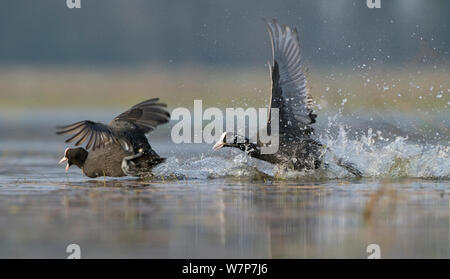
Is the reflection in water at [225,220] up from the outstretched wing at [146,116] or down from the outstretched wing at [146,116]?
down

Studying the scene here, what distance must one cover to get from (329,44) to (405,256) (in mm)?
21791

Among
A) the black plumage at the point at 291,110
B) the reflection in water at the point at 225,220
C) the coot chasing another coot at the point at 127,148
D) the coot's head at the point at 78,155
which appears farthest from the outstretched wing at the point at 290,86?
the coot's head at the point at 78,155

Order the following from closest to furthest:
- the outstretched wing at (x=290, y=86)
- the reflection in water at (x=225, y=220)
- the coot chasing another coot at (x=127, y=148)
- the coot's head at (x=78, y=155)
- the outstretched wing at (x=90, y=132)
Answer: the reflection in water at (x=225, y=220)
the outstretched wing at (x=90, y=132)
the coot chasing another coot at (x=127, y=148)
the outstretched wing at (x=290, y=86)
the coot's head at (x=78, y=155)

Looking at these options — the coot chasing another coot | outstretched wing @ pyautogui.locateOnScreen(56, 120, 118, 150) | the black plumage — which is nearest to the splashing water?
the black plumage

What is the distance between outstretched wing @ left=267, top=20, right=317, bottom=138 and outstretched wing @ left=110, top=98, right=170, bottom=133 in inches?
48.1

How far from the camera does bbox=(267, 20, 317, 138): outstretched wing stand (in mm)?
9906

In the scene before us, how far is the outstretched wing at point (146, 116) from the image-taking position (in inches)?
384

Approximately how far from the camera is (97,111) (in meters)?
23.8

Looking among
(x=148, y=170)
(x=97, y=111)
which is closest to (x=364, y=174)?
(x=148, y=170)

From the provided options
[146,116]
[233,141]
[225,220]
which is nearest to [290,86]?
[233,141]

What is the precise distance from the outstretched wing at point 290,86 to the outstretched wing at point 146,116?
1.22 metres

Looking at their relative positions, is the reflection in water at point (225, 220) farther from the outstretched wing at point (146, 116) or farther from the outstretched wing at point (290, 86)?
the outstretched wing at point (290, 86)

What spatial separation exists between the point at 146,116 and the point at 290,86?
161 centimetres
